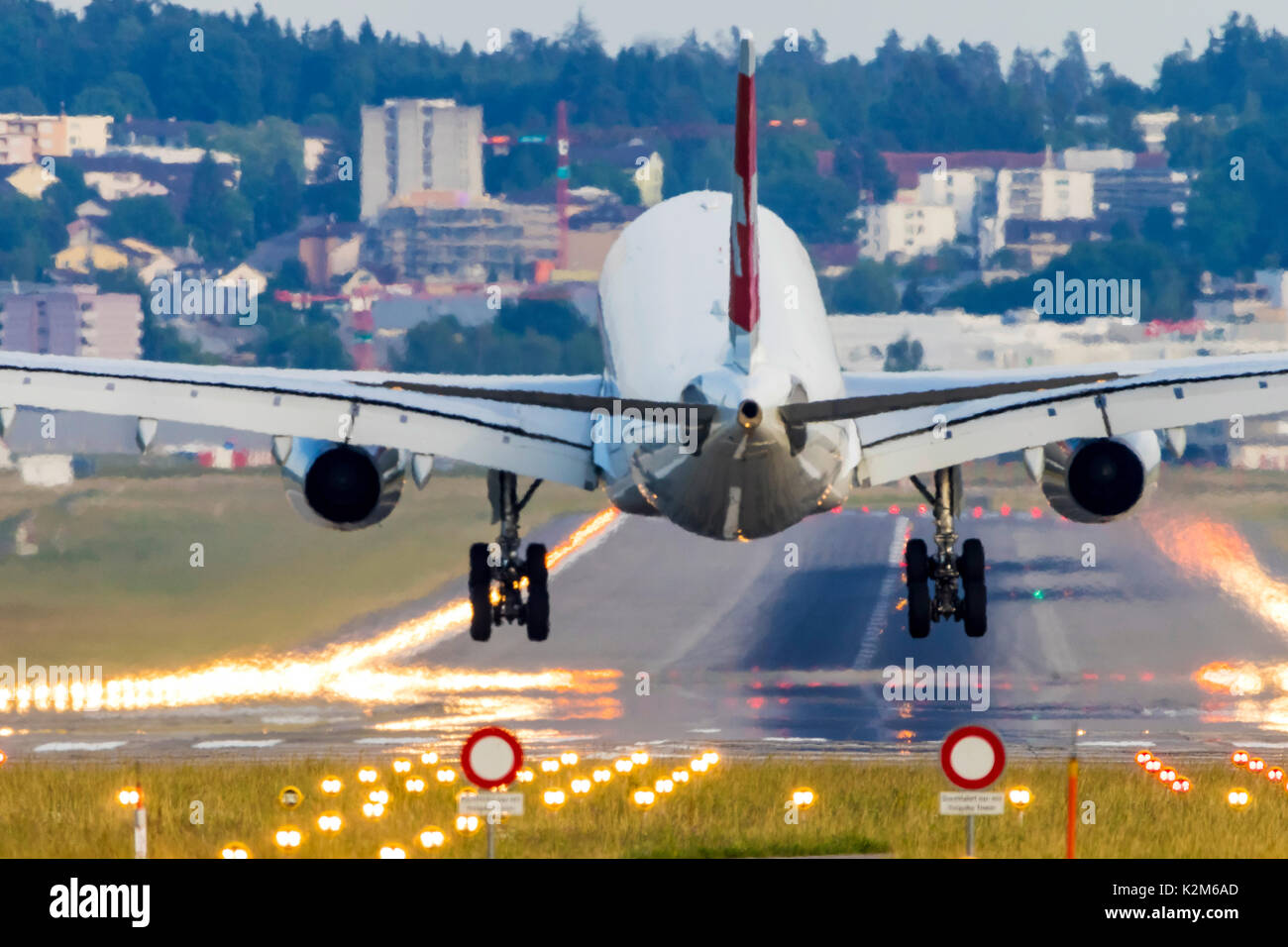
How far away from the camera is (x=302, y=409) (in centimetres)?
3177

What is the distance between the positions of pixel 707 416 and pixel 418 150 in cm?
4180

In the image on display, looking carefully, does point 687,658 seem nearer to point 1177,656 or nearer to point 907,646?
point 907,646

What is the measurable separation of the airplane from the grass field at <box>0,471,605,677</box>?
5162 mm

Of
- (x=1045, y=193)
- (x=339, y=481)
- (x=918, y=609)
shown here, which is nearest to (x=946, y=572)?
(x=918, y=609)

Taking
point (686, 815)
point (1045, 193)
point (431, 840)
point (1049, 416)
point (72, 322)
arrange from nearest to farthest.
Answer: point (431, 840) → point (686, 815) → point (1049, 416) → point (72, 322) → point (1045, 193)

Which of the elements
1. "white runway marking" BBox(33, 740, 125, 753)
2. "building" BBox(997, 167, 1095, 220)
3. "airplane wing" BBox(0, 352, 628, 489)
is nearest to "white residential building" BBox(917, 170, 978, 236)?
"building" BBox(997, 167, 1095, 220)

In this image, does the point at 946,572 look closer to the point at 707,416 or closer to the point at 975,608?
the point at 975,608

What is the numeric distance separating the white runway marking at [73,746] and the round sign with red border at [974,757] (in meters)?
14.8

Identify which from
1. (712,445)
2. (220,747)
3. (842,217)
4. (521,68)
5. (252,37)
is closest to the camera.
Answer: (712,445)

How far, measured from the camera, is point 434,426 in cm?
3181

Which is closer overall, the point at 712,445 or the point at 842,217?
the point at 712,445

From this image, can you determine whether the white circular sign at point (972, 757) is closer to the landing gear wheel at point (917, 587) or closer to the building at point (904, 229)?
the landing gear wheel at point (917, 587)

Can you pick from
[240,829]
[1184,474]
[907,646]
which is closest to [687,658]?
[907,646]
